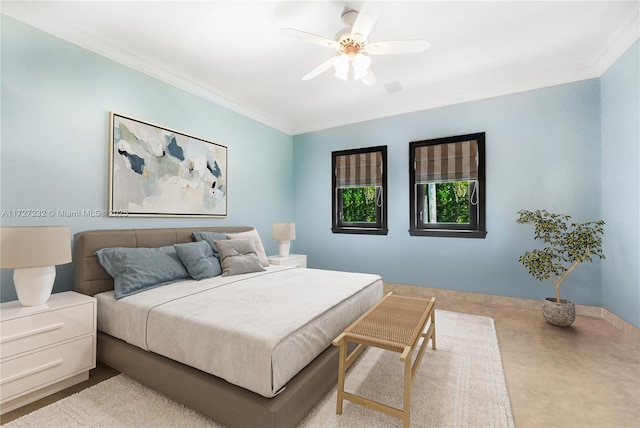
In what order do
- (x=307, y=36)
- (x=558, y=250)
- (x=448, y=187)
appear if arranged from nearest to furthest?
(x=307, y=36)
(x=558, y=250)
(x=448, y=187)

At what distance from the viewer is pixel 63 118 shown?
2369 mm

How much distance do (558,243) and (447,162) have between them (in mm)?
1590

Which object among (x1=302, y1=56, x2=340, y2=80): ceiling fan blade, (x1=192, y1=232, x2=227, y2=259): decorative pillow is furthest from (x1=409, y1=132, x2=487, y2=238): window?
A: (x1=192, y1=232, x2=227, y2=259): decorative pillow

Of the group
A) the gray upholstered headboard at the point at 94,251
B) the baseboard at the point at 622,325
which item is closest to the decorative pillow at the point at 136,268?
the gray upholstered headboard at the point at 94,251

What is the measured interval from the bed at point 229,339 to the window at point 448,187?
1.97 m

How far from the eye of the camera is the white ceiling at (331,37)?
2.27 metres

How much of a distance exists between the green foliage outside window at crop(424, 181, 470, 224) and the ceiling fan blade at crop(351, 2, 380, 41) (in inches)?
102

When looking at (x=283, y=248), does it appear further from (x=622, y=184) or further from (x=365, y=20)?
(x=622, y=184)

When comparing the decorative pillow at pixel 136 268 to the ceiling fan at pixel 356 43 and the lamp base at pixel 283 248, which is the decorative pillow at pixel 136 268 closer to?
the lamp base at pixel 283 248

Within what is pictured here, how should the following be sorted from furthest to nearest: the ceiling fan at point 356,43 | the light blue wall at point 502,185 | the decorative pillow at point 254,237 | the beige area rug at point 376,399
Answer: the decorative pillow at point 254,237
the light blue wall at point 502,185
the ceiling fan at point 356,43
the beige area rug at point 376,399

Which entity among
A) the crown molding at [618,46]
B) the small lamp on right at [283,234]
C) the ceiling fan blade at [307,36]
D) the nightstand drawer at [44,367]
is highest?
the crown molding at [618,46]

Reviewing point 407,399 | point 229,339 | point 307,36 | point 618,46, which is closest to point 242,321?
point 229,339

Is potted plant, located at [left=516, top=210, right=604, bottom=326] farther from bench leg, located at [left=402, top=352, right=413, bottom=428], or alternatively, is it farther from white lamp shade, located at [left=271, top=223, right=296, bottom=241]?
white lamp shade, located at [left=271, top=223, right=296, bottom=241]

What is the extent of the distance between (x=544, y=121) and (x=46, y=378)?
5.20 meters
